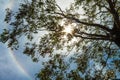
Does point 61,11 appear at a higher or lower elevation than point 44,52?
higher

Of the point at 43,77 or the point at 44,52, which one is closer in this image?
the point at 43,77

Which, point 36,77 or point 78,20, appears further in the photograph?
point 78,20

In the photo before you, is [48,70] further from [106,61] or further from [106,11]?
[106,11]

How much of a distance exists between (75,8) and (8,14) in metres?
5.79

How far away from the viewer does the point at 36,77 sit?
21.0 meters

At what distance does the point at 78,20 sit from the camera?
73.5 feet

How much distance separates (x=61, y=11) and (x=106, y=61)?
591 cm

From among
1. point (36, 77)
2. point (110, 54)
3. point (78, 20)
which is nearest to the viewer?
point (36, 77)

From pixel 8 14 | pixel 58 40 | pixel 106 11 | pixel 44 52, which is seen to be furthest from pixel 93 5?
pixel 8 14

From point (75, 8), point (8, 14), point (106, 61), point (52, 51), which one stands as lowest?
point (106, 61)

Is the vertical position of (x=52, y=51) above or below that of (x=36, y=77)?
above

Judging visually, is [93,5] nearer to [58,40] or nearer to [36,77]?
[58,40]

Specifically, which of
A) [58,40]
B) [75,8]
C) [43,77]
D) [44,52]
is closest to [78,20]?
[75,8]

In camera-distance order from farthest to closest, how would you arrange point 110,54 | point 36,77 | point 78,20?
point 110,54 < point 78,20 < point 36,77
